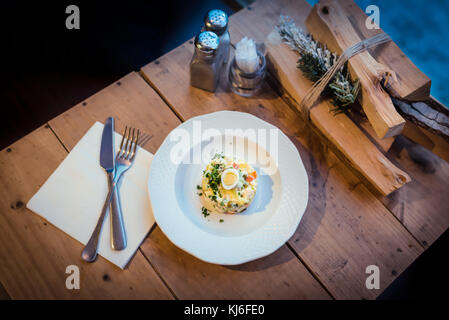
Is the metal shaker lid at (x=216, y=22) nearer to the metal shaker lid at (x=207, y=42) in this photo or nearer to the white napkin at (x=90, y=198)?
the metal shaker lid at (x=207, y=42)

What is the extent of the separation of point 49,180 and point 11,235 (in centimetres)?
21

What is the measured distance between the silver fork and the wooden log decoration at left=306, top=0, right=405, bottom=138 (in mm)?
791

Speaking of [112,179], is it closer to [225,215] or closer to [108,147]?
[108,147]

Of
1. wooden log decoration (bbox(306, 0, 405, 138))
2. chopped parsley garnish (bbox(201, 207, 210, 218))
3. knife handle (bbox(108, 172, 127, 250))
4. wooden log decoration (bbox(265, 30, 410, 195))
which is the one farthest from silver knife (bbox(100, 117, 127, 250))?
wooden log decoration (bbox(306, 0, 405, 138))

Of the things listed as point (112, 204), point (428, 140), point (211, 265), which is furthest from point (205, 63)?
point (428, 140)

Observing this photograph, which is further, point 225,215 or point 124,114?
point 124,114

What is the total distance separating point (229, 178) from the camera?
1092 mm

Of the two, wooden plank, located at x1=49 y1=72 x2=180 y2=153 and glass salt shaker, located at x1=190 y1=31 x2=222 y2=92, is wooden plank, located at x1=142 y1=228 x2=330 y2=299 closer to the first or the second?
wooden plank, located at x1=49 y1=72 x2=180 y2=153

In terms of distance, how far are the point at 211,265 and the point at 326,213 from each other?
1.42 feet

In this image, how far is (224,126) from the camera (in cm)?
122

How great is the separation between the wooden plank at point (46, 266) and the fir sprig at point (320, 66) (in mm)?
868

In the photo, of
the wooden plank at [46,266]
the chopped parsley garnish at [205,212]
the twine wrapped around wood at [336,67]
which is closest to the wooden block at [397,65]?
the twine wrapped around wood at [336,67]

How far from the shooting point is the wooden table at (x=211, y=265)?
1.06 meters

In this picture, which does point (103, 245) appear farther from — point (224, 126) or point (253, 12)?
point (253, 12)
